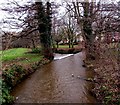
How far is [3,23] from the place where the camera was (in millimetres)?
15039

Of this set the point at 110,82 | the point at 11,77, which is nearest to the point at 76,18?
the point at 11,77

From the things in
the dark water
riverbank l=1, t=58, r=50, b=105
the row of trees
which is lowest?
the dark water

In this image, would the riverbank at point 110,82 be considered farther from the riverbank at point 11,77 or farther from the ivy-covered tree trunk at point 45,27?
the ivy-covered tree trunk at point 45,27

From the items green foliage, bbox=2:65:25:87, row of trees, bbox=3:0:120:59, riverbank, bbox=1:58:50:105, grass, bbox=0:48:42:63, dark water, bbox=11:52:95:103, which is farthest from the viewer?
grass, bbox=0:48:42:63

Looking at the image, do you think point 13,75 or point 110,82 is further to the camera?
point 13,75

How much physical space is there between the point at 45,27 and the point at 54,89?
8.61 meters

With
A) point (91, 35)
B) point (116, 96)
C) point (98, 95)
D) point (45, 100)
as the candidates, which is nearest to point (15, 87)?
point (45, 100)

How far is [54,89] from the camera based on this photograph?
326 inches

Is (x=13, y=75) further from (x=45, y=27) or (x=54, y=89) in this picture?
(x=45, y=27)

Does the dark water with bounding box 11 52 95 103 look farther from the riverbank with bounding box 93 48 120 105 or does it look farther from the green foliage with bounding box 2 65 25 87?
the riverbank with bounding box 93 48 120 105

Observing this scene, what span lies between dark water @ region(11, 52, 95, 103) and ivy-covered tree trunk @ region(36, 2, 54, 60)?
5.37 m

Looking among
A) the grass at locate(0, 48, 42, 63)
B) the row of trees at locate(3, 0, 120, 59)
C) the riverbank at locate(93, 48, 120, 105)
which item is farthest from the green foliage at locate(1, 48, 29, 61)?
the riverbank at locate(93, 48, 120, 105)

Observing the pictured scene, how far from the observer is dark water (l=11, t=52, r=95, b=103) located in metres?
7.12

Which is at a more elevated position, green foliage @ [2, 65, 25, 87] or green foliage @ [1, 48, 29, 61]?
green foliage @ [2, 65, 25, 87]
